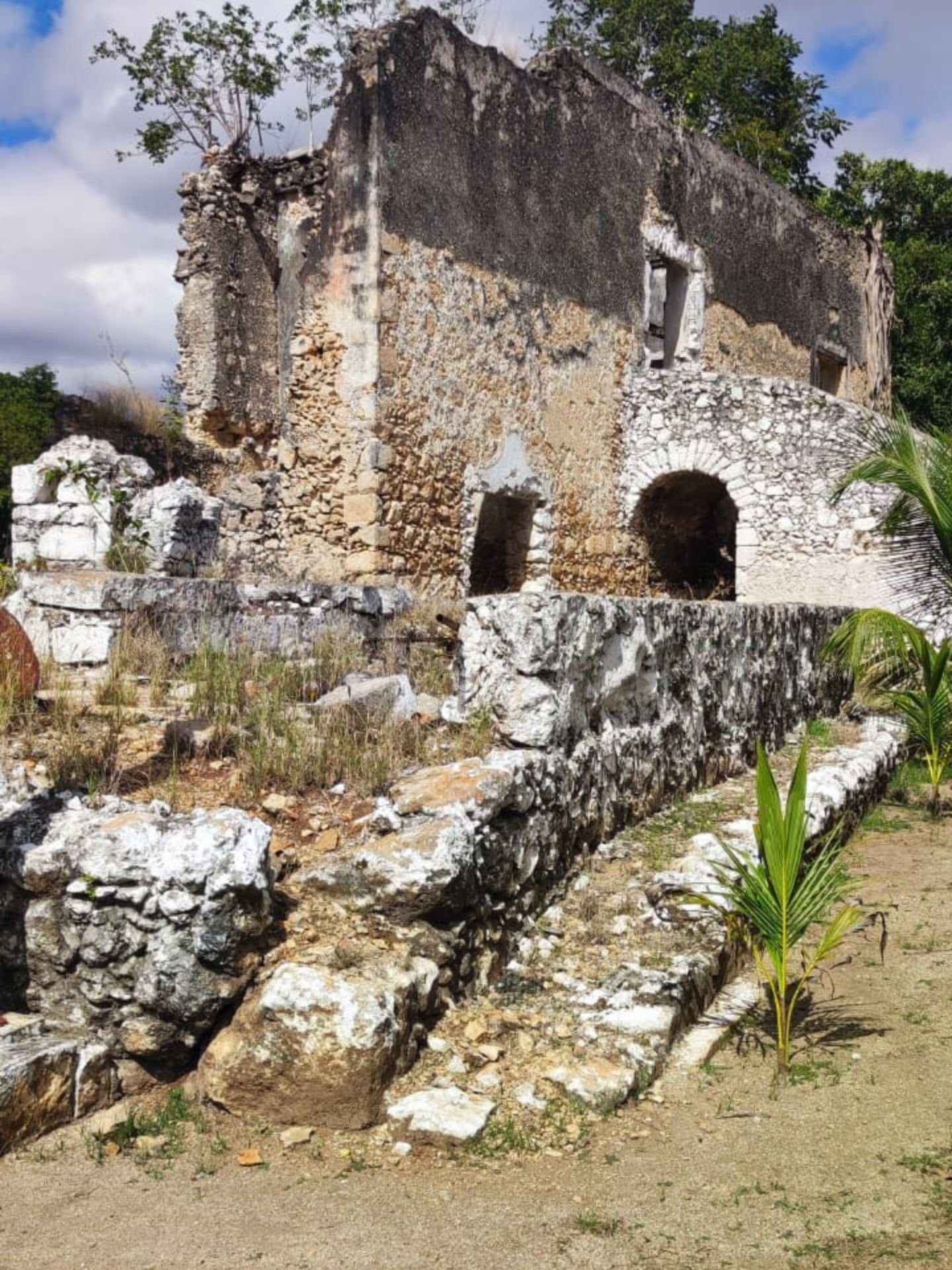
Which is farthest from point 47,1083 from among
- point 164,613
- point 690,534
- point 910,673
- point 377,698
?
point 690,534

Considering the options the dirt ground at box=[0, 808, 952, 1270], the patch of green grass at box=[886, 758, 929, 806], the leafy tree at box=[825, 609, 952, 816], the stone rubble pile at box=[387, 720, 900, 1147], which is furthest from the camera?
the patch of green grass at box=[886, 758, 929, 806]

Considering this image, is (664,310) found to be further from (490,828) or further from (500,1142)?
(500,1142)

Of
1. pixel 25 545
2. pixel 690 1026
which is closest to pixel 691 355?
pixel 25 545

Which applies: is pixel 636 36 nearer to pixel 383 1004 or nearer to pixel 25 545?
pixel 25 545

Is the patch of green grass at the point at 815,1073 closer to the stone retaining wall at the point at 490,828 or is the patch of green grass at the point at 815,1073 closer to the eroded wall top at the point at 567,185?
the stone retaining wall at the point at 490,828

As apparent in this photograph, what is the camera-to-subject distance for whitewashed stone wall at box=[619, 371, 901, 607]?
42.2ft

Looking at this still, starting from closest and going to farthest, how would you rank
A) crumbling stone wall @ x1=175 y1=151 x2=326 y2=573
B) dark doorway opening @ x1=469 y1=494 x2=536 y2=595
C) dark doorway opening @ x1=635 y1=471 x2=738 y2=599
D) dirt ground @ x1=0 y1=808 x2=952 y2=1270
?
dirt ground @ x1=0 y1=808 x2=952 y2=1270
crumbling stone wall @ x1=175 y1=151 x2=326 y2=573
dark doorway opening @ x1=469 y1=494 x2=536 y2=595
dark doorway opening @ x1=635 y1=471 x2=738 y2=599

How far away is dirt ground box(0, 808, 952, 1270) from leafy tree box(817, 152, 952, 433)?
60.7ft

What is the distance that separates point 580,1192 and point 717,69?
25.5 meters

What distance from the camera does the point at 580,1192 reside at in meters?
3.07

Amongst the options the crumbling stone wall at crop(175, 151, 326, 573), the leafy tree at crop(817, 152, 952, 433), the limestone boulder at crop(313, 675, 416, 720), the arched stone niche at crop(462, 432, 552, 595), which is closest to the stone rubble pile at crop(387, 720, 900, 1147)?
the limestone boulder at crop(313, 675, 416, 720)

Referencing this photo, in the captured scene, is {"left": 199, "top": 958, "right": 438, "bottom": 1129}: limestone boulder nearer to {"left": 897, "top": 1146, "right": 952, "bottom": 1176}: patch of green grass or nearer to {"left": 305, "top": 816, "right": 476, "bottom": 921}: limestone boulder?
{"left": 305, "top": 816, "right": 476, "bottom": 921}: limestone boulder

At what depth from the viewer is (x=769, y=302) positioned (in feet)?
55.8

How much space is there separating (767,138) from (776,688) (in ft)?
62.5
